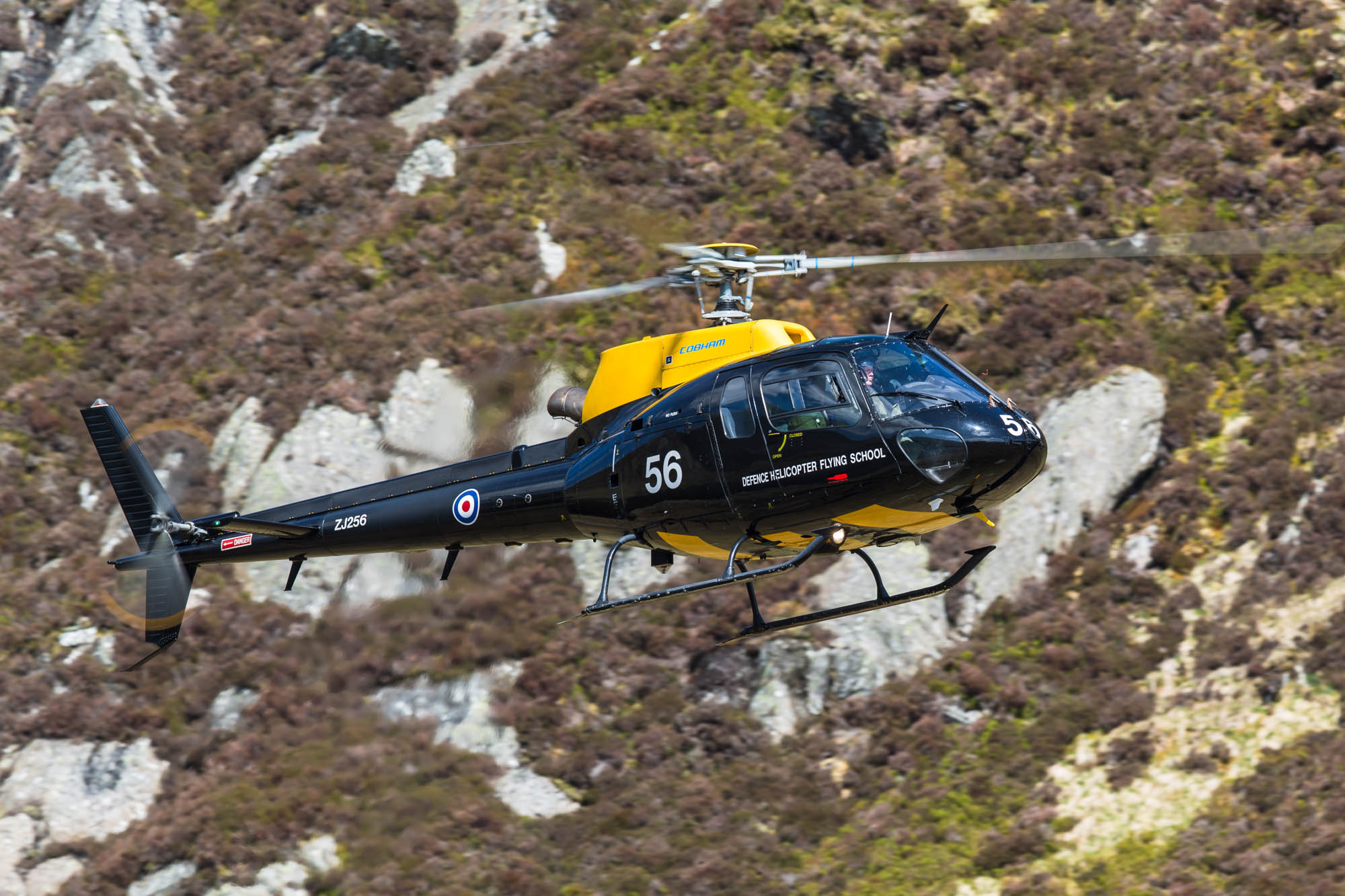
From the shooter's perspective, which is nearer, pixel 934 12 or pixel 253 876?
pixel 253 876

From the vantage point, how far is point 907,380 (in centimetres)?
1238

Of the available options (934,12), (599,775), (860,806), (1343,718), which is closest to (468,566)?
(599,775)

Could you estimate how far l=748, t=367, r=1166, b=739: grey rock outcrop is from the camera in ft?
73.0

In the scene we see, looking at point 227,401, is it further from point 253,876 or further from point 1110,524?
point 1110,524

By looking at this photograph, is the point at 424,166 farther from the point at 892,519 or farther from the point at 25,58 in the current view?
the point at 892,519

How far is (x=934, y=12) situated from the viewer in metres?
31.6

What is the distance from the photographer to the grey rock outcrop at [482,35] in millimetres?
33625

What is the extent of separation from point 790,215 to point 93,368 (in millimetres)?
15891

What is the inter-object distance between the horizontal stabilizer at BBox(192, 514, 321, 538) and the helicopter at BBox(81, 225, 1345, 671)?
0.10 feet

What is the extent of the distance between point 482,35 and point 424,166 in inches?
219

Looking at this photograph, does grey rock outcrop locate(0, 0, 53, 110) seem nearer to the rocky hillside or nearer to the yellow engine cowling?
the rocky hillside

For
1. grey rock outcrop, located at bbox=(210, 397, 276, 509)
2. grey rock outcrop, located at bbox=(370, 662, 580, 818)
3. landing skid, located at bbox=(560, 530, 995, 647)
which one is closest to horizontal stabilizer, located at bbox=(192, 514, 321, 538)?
landing skid, located at bbox=(560, 530, 995, 647)

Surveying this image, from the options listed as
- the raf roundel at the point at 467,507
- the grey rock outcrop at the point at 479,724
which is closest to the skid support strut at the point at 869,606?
the raf roundel at the point at 467,507

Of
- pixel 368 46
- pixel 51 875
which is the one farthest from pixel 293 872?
pixel 368 46
